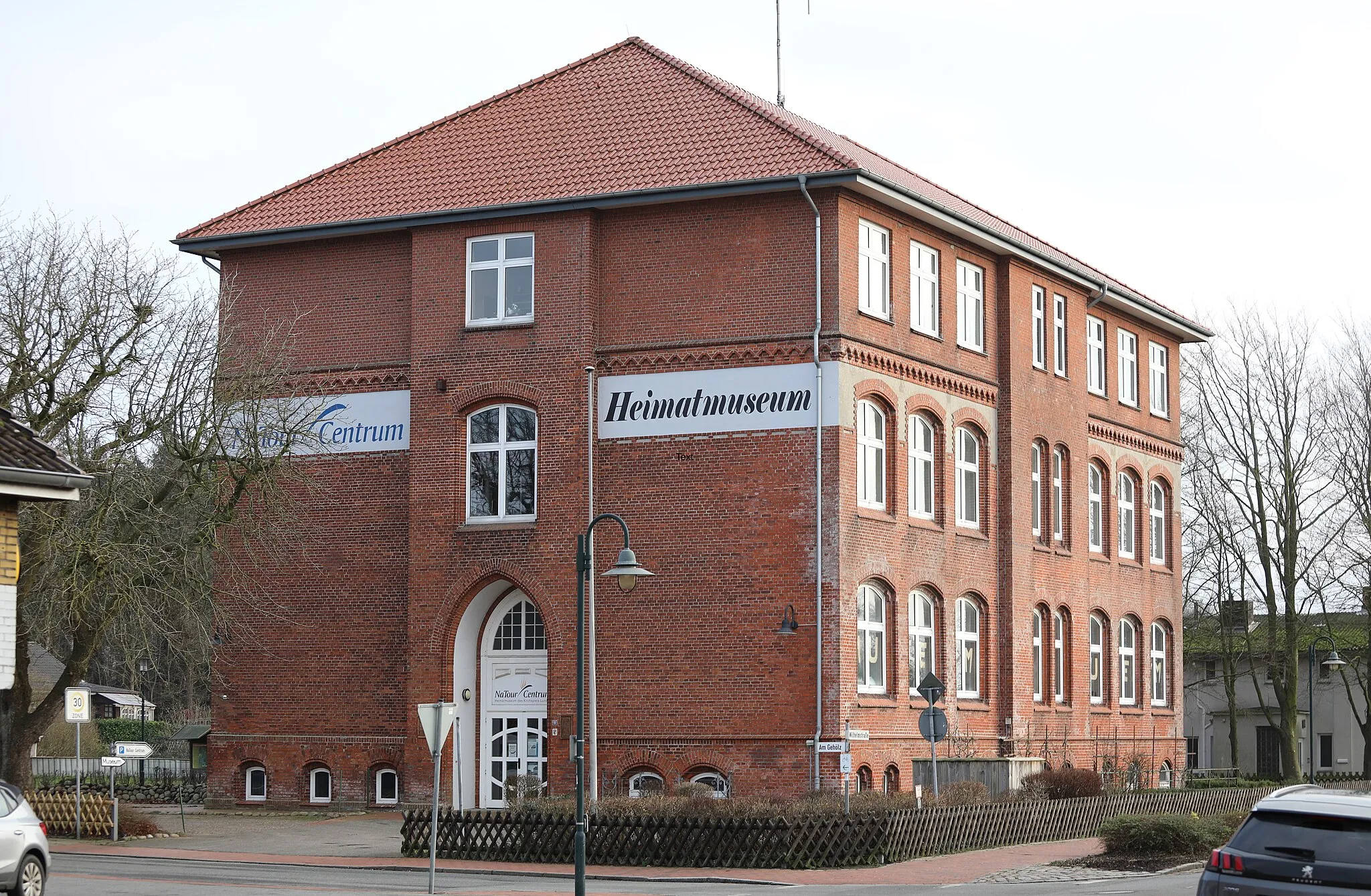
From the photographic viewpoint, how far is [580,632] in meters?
21.7

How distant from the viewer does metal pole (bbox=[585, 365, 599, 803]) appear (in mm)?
33719

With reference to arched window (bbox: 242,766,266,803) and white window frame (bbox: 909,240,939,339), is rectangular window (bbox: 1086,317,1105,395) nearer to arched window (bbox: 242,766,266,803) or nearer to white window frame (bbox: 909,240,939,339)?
white window frame (bbox: 909,240,939,339)

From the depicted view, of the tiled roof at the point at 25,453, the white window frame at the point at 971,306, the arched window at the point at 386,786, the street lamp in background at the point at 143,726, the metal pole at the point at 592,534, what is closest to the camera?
the tiled roof at the point at 25,453

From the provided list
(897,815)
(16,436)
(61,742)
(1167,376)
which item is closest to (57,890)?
(16,436)

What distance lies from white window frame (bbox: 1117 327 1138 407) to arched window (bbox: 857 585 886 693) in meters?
13.6

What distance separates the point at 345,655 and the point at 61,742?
97.9 ft

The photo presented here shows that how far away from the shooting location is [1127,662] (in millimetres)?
46000

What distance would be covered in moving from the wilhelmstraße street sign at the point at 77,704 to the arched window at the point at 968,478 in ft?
55.5

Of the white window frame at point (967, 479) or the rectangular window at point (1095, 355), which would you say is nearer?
the white window frame at point (967, 479)

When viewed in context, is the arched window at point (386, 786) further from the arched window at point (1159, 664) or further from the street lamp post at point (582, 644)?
the arched window at point (1159, 664)

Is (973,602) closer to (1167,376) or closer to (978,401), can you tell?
(978,401)

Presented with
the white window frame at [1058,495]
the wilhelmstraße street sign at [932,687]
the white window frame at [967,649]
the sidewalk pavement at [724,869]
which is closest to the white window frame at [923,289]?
the white window frame at [967,649]

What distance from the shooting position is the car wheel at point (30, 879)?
19.6 metres

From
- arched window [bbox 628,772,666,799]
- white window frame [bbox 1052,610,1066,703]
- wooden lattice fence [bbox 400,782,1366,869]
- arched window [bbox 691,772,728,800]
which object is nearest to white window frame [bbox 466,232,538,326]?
arched window [bbox 628,772,666,799]
